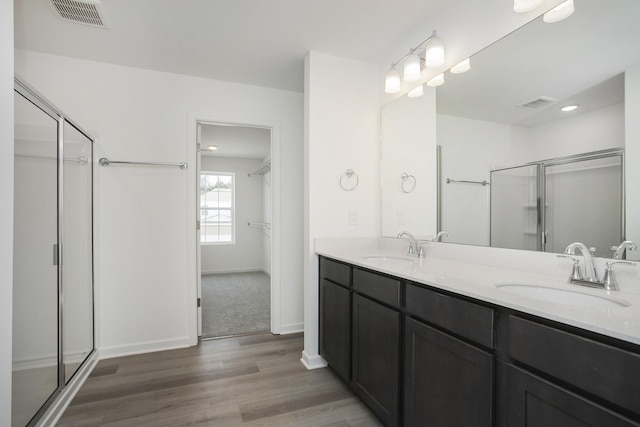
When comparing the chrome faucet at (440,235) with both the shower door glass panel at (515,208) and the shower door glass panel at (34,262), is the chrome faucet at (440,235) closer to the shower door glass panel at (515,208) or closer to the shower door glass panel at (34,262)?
the shower door glass panel at (515,208)

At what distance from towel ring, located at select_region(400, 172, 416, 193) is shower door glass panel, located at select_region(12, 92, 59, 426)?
231 cm

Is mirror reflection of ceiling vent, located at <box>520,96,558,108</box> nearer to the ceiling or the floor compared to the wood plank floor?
nearer to the ceiling

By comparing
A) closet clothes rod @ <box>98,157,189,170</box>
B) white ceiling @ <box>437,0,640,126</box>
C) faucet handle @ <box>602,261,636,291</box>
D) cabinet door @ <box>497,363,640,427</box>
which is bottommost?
cabinet door @ <box>497,363,640,427</box>

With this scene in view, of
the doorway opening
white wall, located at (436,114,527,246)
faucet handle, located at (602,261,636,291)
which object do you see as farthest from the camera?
the doorway opening

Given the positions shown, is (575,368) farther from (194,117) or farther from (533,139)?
(194,117)

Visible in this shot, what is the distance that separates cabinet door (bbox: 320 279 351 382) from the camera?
6.37ft

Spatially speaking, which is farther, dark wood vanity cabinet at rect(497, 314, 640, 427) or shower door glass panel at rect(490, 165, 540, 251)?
shower door glass panel at rect(490, 165, 540, 251)

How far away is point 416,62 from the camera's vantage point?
6.75 feet

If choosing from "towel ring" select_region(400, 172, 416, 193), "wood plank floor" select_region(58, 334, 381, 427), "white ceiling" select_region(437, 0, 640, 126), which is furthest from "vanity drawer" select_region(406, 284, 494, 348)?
"towel ring" select_region(400, 172, 416, 193)

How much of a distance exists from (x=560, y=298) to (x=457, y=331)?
1.42 ft

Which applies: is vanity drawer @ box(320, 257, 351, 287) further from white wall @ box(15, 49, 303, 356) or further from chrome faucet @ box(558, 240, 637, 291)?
white wall @ box(15, 49, 303, 356)

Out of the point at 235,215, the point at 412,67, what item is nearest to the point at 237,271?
the point at 235,215

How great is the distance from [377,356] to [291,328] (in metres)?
1.63

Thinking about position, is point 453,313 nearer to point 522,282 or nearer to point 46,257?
point 522,282
